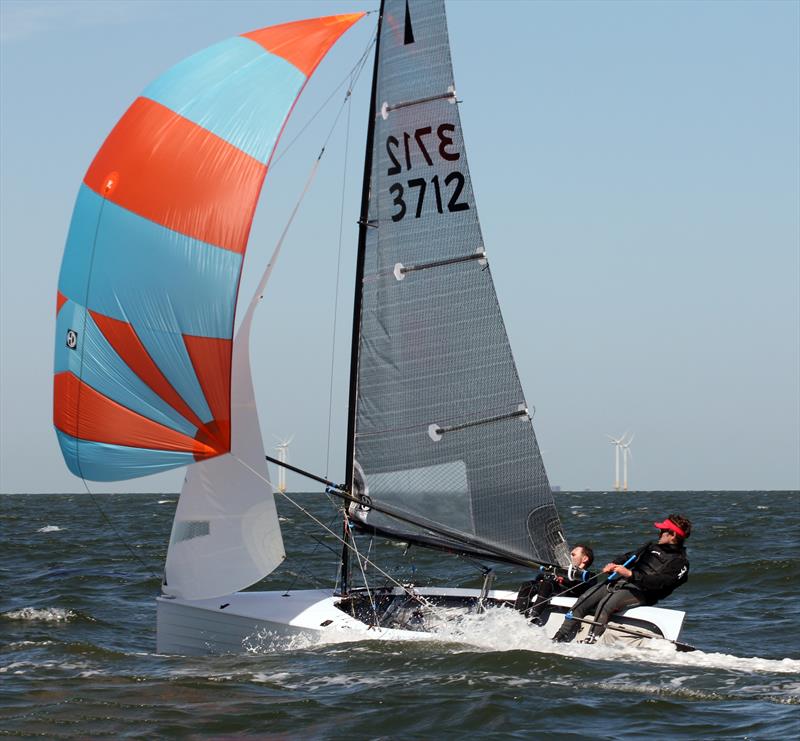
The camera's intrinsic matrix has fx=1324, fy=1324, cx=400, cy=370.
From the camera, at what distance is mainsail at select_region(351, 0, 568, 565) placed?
1451cm

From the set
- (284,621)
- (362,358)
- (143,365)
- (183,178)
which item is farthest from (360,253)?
(284,621)

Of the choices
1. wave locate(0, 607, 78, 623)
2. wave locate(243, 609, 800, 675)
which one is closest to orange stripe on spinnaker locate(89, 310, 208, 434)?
wave locate(243, 609, 800, 675)

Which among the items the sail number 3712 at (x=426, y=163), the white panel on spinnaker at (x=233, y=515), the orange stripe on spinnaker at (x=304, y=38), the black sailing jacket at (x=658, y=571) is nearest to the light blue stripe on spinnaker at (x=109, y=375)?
the white panel on spinnaker at (x=233, y=515)

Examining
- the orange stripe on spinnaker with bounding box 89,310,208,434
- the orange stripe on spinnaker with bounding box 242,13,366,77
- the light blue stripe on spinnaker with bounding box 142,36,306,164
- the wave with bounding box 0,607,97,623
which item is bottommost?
the wave with bounding box 0,607,97,623

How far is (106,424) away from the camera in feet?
44.7

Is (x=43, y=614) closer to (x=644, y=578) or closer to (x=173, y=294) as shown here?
(x=173, y=294)

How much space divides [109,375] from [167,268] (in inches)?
49.4

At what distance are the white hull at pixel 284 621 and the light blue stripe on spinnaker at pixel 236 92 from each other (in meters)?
4.84

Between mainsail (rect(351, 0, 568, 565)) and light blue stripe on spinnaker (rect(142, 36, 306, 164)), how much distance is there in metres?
1.18

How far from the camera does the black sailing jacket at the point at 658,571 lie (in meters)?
13.5

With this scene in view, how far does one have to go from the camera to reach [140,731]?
10.9m

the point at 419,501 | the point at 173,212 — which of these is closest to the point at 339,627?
the point at 419,501

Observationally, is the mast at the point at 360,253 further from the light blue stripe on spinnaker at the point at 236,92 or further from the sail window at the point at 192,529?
the sail window at the point at 192,529

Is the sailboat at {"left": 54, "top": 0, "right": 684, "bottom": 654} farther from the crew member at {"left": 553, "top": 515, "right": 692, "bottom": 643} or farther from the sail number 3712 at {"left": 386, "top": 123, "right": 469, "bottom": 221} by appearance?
the crew member at {"left": 553, "top": 515, "right": 692, "bottom": 643}
